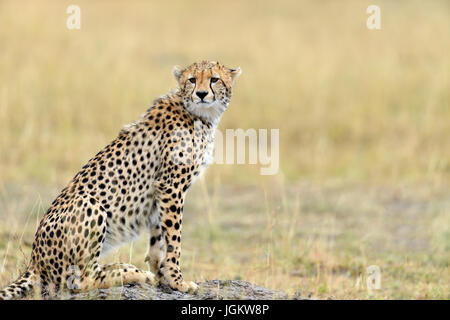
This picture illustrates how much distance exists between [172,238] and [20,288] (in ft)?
3.06

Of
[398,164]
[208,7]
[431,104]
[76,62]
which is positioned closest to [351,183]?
[398,164]

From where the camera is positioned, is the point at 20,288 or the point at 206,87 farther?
the point at 206,87

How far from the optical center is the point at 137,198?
5.10 meters

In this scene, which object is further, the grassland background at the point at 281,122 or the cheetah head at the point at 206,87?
the grassland background at the point at 281,122

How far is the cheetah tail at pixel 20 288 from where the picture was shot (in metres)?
4.69

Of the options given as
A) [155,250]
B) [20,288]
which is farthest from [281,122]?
[20,288]

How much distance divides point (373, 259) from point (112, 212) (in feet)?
13.9

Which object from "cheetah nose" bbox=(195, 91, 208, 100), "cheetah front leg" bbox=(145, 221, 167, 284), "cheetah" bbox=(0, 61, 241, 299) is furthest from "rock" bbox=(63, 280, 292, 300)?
"cheetah nose" bbox=(195, 91, 208, 100)

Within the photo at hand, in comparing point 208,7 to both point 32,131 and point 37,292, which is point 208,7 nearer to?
point 32,131

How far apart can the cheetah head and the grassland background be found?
1.65 meters

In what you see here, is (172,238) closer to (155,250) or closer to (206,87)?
(155,250)

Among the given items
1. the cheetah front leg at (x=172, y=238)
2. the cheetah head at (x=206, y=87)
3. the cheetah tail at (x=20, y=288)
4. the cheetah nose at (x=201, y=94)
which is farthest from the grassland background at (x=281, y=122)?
the cheetah nose at (x=201, y=94)

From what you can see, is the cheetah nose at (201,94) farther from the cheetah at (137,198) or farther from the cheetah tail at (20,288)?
the cheetah tail at (20,288)

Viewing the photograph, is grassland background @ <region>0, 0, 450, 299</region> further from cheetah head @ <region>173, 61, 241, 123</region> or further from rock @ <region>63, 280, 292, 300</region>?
cheetah head @ <region>173, 61, 241, 123</region>
